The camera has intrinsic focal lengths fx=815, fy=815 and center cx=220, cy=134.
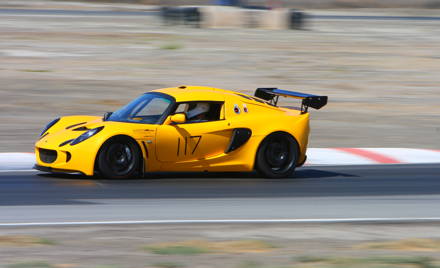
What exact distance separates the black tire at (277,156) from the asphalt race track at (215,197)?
152 millimetres

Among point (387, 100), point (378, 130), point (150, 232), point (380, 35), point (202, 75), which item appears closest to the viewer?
point (150, 232)

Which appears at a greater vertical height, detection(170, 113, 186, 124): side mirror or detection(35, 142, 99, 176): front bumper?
detection(170, 113, 186, 124): side mirror

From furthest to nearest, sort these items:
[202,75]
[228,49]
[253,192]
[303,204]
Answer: [228,49] < [202,75] < [253,192] < [303,204]

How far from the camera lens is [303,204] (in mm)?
9492

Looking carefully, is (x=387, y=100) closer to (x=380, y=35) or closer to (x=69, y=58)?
(x=69, y=58)

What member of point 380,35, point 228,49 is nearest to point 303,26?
point 380,35

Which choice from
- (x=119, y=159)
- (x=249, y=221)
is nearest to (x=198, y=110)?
(x=119, y=159)

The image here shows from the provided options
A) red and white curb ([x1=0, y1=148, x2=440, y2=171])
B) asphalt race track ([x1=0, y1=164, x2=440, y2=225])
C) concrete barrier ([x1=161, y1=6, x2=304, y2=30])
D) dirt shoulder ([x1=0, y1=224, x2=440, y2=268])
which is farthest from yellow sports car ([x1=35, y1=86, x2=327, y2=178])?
concrete barrier ([x1=161, y1=6, x2=304, y2=30])

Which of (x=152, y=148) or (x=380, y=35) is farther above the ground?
(x=380, y=35)

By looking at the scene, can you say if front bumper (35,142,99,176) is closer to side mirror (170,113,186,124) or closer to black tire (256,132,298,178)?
side mirror (170,113,186,124)

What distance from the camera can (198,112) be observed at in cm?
1073

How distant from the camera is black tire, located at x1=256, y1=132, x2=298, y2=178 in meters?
10.9

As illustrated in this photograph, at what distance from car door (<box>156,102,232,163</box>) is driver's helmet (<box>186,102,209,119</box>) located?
0.34 feet

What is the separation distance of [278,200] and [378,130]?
7255 mm
